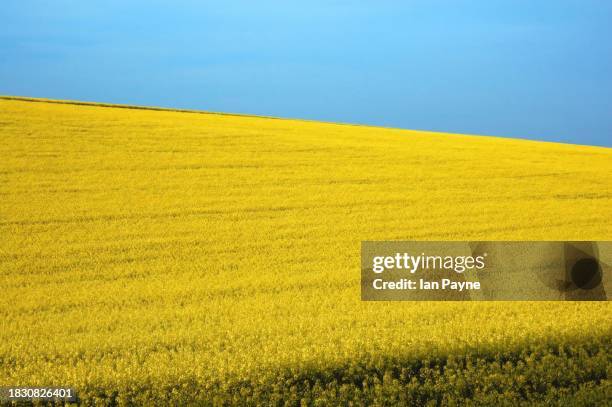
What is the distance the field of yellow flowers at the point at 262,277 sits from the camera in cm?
659

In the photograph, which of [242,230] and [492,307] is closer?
[492,307]

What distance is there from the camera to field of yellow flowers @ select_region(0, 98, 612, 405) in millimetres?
6594

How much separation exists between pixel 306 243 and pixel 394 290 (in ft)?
9.48

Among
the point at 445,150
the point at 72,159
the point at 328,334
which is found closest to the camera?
the point at 328,334

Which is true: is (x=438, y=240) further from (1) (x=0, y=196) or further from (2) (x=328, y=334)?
(1) (x=0, y=196)

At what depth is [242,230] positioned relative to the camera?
12969 mm

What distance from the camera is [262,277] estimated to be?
33.0 feet

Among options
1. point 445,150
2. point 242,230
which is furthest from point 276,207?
point 445,150

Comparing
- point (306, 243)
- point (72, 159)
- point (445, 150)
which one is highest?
point (445, 150)

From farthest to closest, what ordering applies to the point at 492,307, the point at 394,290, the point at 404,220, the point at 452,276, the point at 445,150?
1. the point at 445,150
2. the point at 404,220
3. the point at 452,276
4. the point at 394,290
5. the point at 492,307

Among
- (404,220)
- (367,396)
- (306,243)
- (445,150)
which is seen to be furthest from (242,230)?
(445,150)

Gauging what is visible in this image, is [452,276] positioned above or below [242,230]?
below

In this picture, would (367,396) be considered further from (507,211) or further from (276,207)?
(507,211)

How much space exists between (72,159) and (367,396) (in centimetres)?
1407
